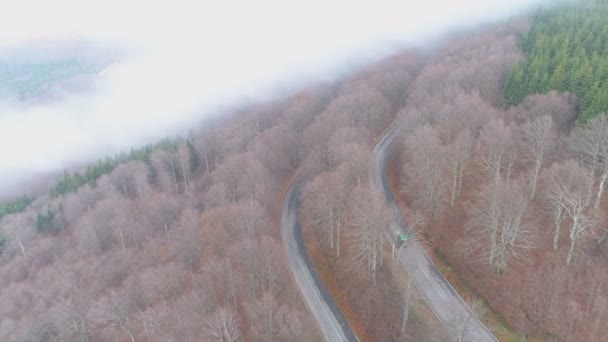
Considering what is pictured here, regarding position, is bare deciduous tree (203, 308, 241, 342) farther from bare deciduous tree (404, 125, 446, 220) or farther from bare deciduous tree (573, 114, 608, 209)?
bare deciduous tree (573, 114, 608, 209)

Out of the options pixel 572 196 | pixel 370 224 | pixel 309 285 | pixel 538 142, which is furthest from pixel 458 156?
pixel 309 285

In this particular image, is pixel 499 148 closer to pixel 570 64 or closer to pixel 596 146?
pixel 596 146

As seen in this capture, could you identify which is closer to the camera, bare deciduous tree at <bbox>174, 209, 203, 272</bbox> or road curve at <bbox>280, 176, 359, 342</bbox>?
road curve at <bbox>280, 176, 359, 342</bbox>

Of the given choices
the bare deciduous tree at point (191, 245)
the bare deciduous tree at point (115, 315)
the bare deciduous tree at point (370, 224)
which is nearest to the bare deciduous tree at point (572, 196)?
the bare deciduous tree at point (370, 224)

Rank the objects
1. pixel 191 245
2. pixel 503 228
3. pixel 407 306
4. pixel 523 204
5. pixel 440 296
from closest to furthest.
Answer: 1. pixel 407 306
2. pixel 523 204
3. pixel 503 228
4. pixel 440 296
5. pixel 191 245

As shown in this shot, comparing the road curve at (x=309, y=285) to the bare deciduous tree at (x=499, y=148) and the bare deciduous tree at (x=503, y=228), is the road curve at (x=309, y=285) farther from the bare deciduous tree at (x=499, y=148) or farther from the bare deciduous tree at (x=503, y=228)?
the bare deciduous tree at (x=499, y=148)

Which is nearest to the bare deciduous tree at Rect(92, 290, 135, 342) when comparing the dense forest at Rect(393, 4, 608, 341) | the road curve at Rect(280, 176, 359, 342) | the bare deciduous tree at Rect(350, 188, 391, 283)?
the road curve at Rect(280, 176, 359, 342)

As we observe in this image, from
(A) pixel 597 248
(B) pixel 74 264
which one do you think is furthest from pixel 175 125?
(A) pixel 597 248
